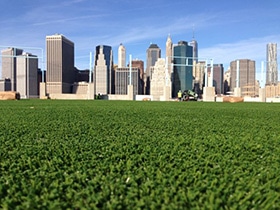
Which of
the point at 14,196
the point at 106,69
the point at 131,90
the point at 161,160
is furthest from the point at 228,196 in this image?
the point at 106,69

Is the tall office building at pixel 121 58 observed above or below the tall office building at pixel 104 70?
above

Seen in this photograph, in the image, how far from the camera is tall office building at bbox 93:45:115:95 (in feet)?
146

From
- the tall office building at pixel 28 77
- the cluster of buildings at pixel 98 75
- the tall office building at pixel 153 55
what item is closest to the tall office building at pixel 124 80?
the cluster of buildings at pixel 98 75

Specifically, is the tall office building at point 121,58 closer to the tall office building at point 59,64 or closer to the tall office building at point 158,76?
the tall office building at point 158,76

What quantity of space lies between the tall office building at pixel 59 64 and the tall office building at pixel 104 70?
20.8ft

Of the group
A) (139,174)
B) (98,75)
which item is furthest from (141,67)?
(139,174)

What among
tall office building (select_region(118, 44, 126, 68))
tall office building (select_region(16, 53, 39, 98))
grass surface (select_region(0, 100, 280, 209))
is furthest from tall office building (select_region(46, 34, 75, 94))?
grass surface (select_region(0, 100, 280, 209))

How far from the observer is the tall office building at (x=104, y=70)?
4444cm

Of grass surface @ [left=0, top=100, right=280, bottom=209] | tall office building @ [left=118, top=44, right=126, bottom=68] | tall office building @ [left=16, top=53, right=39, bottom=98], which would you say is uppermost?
tall office building @ [left=118, top=44, right=126, bottom=68]

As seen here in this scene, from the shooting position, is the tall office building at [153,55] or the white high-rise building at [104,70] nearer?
the white high-rise building at [104,70]

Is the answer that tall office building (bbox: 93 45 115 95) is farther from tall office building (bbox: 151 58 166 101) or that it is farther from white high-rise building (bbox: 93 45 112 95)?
tall office building (bbox: 151 58 166 101)

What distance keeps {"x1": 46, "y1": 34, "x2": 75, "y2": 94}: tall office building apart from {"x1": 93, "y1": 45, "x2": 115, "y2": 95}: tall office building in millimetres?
6351

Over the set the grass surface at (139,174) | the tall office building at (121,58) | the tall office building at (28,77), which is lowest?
the grass surface at (139,174)

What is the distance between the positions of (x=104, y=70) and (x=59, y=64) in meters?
8.74
